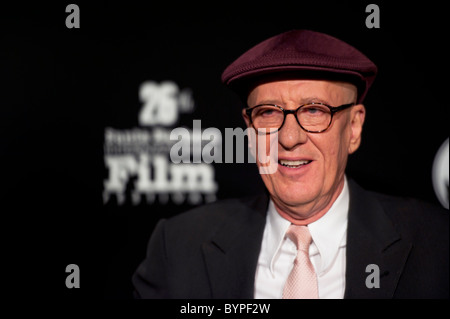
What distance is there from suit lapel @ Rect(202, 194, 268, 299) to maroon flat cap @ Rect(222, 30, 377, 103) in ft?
1.56

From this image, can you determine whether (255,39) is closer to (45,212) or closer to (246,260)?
(246,260)

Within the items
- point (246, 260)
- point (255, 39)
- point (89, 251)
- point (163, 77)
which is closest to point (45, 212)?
point (89, 251)

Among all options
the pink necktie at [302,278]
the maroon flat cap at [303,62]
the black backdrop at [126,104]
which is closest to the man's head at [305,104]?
the maroon flat cap at [303,62]

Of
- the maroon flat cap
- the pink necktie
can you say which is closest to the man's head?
the maroon flat cap

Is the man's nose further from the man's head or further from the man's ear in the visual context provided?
the man's ear

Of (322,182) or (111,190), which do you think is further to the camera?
(111,190)

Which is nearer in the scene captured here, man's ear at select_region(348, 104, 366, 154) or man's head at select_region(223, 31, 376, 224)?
man's head at select_region(223, 31, 376, 224)

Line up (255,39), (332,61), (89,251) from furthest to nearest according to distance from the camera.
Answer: (89,251) → (255,39) → (332,61)

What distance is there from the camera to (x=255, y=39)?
1.71 meters

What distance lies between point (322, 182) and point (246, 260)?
14.2 inches

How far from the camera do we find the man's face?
1.23m

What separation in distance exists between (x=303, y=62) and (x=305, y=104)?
127 millimetres

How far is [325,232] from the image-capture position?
4.33ft
